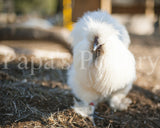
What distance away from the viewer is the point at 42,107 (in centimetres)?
267

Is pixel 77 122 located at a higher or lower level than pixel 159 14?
lower

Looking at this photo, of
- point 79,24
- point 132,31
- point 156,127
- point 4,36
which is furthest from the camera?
point 132,31

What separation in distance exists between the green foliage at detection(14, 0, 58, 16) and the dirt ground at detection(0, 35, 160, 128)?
11.1m

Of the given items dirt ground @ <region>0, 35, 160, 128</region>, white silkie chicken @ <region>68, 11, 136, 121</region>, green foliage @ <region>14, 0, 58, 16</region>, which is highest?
green foliage @ <region>14, 0, 58, 16</region>

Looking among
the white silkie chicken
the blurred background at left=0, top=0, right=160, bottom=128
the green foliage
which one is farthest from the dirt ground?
the green foliage

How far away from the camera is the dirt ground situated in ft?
7.98

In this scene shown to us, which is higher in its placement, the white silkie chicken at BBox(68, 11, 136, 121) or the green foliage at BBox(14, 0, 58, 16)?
the green foliage at BBox(14, 0, 58, 16)

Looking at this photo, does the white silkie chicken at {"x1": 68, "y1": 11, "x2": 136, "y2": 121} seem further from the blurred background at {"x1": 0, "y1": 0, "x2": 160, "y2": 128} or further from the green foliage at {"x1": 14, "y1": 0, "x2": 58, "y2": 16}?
the green foliage at {"x1": 14, "y1": 0, "x2": 58, "y2": 16}

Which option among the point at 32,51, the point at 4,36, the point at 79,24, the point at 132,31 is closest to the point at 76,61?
the point at 79,24

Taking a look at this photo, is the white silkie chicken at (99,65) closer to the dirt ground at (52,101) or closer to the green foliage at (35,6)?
the dirt ground at (52,101)

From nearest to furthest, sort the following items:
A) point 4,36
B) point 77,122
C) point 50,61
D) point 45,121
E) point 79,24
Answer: point 45,121
point 77,122
point 79,24
point 50,61
point 4,36

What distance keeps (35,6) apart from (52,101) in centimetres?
1463

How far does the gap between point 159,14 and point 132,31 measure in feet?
5.53

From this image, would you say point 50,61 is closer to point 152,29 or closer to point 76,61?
point 76,61
